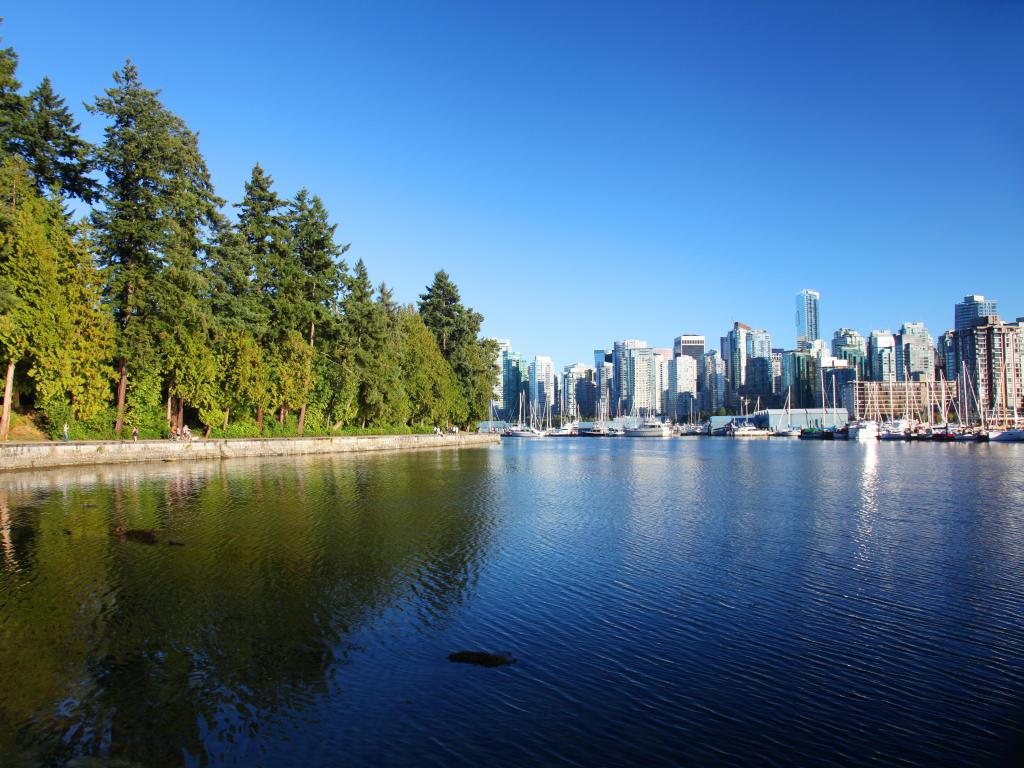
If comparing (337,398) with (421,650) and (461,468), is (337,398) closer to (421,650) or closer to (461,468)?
(461,468)

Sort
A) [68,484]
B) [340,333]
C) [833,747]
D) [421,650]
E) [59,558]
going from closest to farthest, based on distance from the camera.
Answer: [833,747] → [421,650] → [59,558] → [68,484] → [340,333]

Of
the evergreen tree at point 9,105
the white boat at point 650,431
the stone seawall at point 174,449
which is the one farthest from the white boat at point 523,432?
the evergreen tree at point 9,105

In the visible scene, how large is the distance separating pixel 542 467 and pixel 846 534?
34223mm

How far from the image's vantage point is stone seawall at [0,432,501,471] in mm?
37656

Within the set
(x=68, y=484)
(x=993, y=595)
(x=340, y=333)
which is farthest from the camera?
(x=340, y=333)

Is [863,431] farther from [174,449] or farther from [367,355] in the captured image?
[174,449]

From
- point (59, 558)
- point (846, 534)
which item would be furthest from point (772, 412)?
point (59, 558)

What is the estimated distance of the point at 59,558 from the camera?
683 inches

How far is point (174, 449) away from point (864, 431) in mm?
126489

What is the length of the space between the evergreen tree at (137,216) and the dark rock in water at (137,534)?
2883 centimetres

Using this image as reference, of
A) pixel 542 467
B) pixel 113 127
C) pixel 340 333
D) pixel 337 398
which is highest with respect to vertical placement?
pixel 113 127

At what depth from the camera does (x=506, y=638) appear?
1234cm

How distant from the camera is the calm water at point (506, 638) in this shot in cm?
851

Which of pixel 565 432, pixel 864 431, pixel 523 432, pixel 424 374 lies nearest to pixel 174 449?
pixel 424 374
